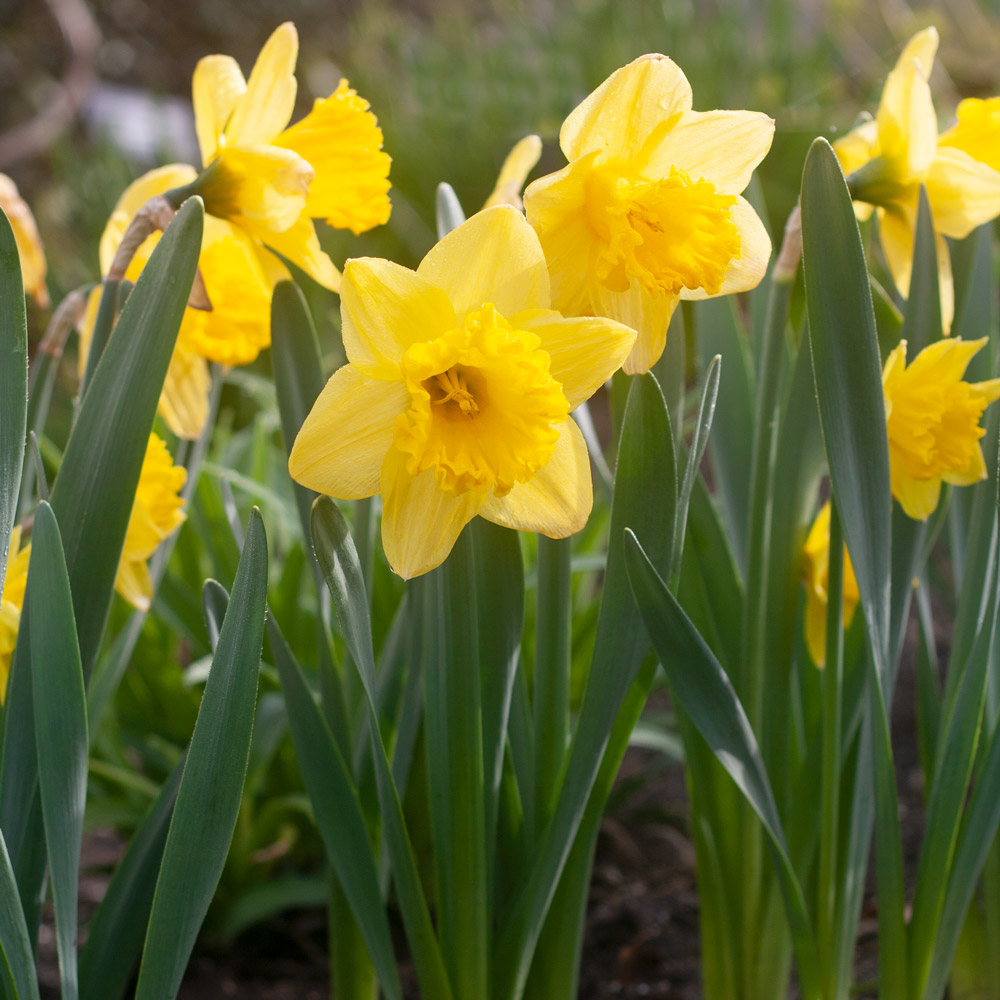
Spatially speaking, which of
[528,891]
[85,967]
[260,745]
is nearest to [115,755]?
[260,745]

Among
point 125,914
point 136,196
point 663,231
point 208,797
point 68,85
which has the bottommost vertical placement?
point 125,914

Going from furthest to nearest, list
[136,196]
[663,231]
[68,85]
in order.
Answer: [68,85] < [136,196] < [663,231]

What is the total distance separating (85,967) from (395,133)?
2.65 meters

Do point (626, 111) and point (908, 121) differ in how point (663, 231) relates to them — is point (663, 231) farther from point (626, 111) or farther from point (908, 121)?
point (908, 121)

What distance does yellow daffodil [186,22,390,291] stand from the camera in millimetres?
639

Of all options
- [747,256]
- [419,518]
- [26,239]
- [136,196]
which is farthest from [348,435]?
[26,239]

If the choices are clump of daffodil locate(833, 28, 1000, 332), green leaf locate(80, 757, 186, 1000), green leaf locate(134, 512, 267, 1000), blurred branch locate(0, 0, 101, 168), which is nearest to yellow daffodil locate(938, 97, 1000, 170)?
clump of daffodil locate(833, 28, 1000, 332)

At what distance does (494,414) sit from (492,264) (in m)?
0.08

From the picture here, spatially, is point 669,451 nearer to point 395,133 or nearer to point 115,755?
point 115,755

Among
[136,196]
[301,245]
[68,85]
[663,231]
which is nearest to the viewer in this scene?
[663,231]

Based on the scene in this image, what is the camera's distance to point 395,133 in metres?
2.93

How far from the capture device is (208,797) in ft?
1.89

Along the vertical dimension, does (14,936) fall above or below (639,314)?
below

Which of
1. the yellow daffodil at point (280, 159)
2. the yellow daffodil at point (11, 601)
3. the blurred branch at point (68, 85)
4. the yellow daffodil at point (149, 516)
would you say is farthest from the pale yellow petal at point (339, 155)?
the blurred branch at point (68, 85)
